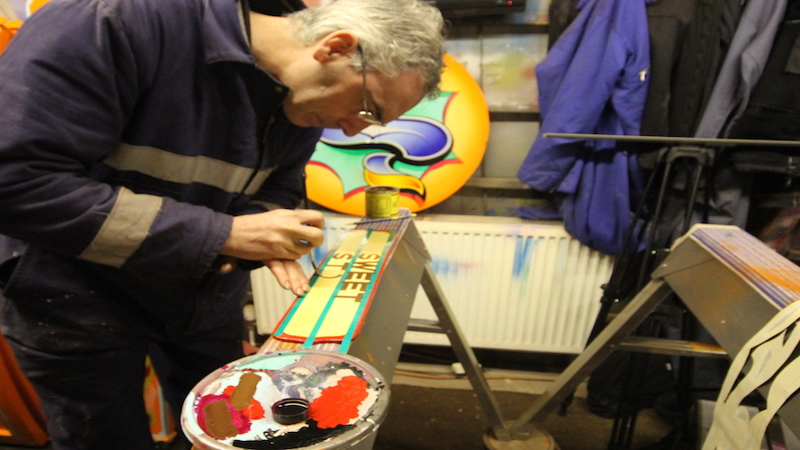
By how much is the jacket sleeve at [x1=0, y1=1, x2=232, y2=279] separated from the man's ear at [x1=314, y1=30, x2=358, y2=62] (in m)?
0.28

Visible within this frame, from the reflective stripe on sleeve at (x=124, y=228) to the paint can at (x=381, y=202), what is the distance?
65 centimetres

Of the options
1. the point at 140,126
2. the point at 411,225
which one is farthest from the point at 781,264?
the point at 140,126

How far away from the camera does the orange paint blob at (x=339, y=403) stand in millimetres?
466

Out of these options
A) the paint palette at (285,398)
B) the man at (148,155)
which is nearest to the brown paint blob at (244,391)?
the paint palette at (285,398)

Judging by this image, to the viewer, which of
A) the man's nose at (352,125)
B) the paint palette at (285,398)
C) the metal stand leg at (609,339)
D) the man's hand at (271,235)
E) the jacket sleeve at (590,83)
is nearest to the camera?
the paint palette at (285,398)

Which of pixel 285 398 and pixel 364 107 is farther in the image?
pixel 364 107

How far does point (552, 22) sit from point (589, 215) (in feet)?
2.40

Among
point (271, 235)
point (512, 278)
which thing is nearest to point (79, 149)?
point (271, 235)

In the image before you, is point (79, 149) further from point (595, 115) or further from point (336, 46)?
point (595, 115)

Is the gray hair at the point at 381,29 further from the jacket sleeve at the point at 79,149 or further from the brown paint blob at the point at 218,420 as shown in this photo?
the brown paint blob at the point at 218,420

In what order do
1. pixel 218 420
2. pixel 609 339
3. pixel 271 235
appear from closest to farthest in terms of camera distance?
pixel 218 420 → pixel 271 235 → pixel 609 339

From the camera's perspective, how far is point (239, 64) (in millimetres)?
806

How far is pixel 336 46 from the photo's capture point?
81cm

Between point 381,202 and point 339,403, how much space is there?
0.81 meters
